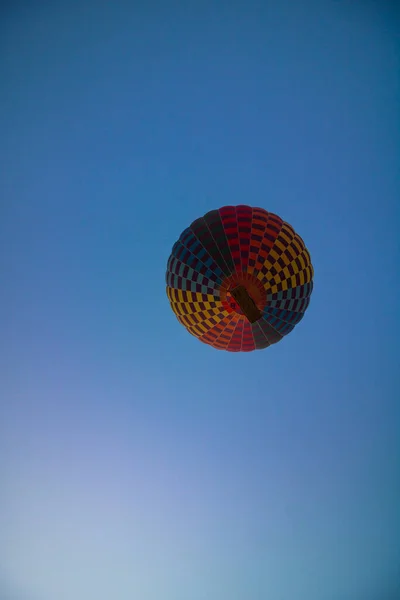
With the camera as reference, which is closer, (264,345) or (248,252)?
(248,252)

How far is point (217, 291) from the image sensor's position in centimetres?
721

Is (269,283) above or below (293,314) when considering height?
above

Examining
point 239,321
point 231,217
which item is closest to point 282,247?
point 231,217

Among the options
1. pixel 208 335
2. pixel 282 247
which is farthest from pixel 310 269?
pixel 208 335

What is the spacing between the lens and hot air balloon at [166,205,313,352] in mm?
7188

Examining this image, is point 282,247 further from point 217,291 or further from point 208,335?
point 208,335

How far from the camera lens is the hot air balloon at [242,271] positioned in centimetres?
719

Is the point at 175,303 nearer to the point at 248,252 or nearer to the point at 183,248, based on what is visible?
the point at 183,248

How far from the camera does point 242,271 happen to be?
7.21 m

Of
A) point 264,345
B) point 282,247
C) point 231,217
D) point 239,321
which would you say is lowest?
point 264,345

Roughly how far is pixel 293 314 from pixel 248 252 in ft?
4.88

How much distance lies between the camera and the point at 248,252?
283 inches

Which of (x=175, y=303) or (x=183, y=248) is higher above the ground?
(x=183, y=248)

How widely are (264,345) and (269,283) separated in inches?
53.0
